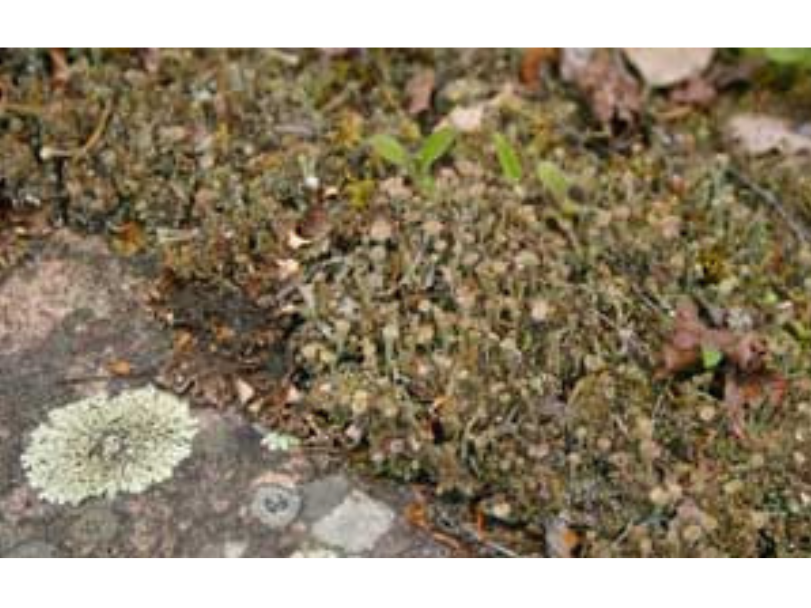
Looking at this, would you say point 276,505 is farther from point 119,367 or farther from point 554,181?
point 554,181

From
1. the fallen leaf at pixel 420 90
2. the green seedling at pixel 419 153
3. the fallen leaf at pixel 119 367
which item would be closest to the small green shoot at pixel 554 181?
the green seedling at pixel 419 153

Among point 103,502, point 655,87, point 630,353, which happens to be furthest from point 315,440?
point 655,87

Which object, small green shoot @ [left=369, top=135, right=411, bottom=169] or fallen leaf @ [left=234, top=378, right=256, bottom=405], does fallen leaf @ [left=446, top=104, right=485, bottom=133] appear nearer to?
small green shoot @ [left=369, top=135, right=411, bottom=169]

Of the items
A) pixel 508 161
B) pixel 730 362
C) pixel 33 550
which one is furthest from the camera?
pixel 508 161

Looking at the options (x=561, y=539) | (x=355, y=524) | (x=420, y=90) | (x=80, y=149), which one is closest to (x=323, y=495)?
(x=355, y=524)

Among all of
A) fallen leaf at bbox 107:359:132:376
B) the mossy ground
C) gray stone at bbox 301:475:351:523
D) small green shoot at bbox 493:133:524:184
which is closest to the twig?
the mossy ground

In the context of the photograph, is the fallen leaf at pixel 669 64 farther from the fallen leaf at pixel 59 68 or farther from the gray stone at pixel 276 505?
the gray stone at pixel 276 505

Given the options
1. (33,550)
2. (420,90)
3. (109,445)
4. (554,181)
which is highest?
(420,90)

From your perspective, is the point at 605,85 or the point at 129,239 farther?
the point at 605,85
